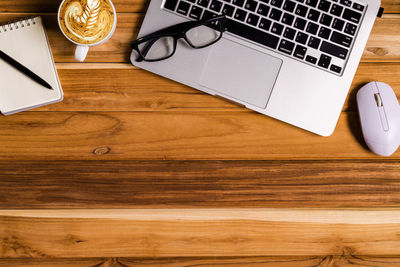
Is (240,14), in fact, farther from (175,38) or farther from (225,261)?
(225,261)

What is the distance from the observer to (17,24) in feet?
2.25

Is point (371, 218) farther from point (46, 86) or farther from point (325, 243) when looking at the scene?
point (46, 86)

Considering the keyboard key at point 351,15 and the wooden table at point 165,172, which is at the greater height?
the keyboard key at point 351,15

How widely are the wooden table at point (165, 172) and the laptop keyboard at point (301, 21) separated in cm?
8

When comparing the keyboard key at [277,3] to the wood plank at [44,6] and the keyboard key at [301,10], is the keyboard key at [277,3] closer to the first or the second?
the keyboard key at [301,10]

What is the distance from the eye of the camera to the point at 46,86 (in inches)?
27.2

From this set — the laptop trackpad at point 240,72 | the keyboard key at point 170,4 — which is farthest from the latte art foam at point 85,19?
the laptop trackpad at point 240,72

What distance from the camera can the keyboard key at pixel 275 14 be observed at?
674mm

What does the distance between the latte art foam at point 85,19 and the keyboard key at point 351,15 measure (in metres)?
0.46

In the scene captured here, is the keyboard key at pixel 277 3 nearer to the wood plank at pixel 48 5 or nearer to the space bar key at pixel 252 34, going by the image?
the space bar key at pixel 252 34

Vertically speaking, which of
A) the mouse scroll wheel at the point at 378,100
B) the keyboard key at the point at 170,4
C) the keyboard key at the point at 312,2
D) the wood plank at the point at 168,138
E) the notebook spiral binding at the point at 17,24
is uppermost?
the keyboard key at the point at 312,2

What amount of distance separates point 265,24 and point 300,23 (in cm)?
7

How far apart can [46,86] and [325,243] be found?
0.67 metres

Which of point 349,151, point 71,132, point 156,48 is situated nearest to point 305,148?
point 349,151
